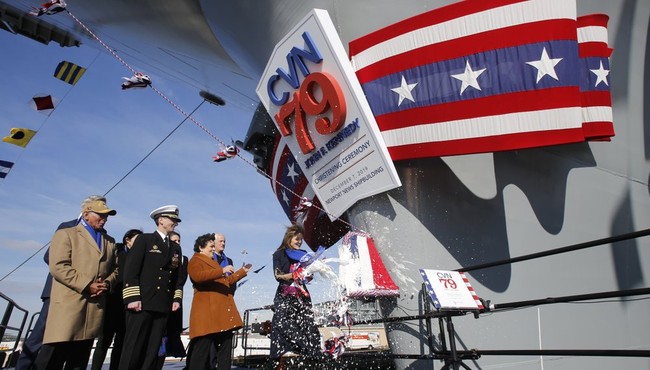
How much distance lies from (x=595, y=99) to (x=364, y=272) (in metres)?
3.37

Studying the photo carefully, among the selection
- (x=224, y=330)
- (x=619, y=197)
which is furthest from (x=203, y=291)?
(x=619, y=197)

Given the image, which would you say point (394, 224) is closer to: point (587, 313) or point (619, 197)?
point (587, 313)

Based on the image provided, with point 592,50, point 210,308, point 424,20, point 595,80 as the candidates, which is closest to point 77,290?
point 210,308

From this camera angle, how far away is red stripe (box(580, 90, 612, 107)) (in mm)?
5188

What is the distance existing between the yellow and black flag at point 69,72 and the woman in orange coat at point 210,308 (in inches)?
132

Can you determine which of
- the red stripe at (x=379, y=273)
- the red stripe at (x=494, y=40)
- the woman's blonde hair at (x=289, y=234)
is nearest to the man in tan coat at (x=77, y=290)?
the woman's blonde hair at (x=289, y=234)

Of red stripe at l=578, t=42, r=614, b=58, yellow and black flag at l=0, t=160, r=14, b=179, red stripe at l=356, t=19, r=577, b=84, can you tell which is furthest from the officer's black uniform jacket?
red stripe at l=578, t=42, r=614, b=58

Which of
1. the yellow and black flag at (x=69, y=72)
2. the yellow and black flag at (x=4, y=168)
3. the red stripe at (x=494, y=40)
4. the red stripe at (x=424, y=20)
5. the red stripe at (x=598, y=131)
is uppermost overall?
the yellow and black flag at (x=69, y=72)

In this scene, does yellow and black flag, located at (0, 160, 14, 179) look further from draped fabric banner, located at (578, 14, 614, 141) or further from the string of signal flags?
draped fabric banner, located at (578, 14, 614, 141)

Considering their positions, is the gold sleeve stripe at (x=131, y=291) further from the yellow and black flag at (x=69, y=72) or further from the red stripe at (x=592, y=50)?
the red stripe at (x=592, y=50)

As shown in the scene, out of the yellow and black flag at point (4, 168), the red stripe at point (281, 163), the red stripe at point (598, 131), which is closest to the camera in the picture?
the red stripe at point (598, 131)

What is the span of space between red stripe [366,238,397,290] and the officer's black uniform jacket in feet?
6.54

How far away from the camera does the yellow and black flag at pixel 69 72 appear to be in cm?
628

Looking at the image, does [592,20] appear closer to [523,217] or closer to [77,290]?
[523,217]
